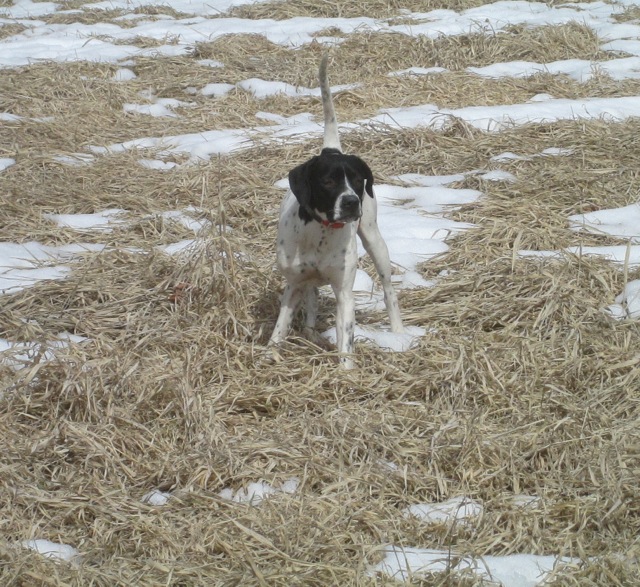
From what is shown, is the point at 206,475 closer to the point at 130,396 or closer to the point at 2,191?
the point at 130,396

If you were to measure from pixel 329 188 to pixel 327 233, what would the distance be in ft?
0.92

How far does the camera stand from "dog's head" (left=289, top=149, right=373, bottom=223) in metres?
4.51

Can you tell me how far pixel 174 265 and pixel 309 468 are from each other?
6.07 ft

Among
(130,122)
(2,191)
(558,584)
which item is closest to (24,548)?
(558,584)

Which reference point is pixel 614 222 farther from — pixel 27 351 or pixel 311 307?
pixel 27 351

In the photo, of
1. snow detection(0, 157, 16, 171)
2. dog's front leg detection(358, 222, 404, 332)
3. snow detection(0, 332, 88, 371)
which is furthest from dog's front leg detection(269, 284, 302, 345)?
snow detection(0, 157, 16, 171)

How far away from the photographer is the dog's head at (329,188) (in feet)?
14.8

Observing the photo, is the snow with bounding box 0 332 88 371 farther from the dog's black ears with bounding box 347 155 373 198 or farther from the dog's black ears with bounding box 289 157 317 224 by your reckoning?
the dog's black ears with bounding box 347 155 373 198

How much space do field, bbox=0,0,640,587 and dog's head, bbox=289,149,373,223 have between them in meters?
0.67

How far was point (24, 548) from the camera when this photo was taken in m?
3.21

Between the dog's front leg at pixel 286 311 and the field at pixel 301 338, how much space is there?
0.10 m

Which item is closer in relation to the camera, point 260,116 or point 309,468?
point 309,468

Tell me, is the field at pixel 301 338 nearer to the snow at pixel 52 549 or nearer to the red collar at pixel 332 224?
the snow at pixel 52 549

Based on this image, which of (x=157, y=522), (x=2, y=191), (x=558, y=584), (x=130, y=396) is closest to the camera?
(x=558, y=584)
